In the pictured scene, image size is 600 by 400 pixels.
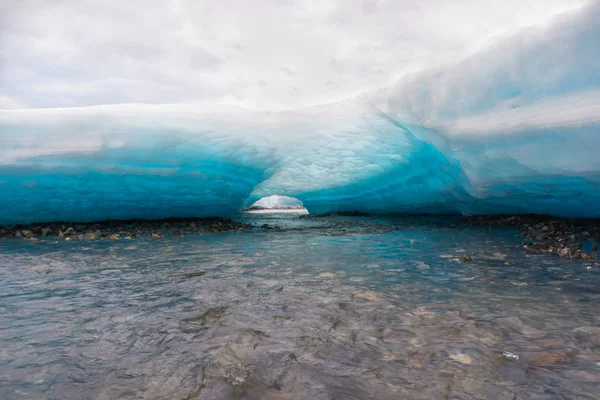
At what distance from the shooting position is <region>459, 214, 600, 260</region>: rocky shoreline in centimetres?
606

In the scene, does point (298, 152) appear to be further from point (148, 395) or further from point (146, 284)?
point (148, 395)

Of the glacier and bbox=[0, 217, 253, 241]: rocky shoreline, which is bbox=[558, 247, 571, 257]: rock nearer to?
the glacier

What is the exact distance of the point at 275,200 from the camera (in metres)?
Result: 48.5

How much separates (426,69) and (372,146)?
145 inches

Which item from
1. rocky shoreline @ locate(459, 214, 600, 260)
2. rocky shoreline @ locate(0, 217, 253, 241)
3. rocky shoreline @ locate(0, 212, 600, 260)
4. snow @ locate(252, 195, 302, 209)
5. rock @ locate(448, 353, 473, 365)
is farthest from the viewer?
snow @ locate(252, 195, 302, 209)

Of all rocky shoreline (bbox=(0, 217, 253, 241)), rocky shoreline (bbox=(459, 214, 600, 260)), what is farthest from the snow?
rocky shoreline (bbox=(459, 214, 600, 260))

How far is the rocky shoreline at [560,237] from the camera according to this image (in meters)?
6.06

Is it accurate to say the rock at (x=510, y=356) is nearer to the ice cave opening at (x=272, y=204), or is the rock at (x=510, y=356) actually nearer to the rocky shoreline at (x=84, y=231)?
the rocky shoreline at (x=84, y=231)

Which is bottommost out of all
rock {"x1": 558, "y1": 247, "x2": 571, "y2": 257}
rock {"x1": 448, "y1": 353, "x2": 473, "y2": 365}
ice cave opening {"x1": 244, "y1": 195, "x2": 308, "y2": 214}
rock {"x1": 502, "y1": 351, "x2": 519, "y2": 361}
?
rock {"x1": 448, "y1": 353, "x2": 473, "y2": 365}

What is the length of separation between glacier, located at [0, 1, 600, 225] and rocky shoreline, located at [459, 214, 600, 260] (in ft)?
1.69

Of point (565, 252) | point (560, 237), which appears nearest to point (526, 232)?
point (560, 237)

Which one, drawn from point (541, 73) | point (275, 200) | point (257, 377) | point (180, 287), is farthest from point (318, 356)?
point (275, 200)

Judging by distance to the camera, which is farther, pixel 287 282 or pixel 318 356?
pixel 287 282

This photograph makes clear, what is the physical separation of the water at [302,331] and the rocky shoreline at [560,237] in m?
0.87
